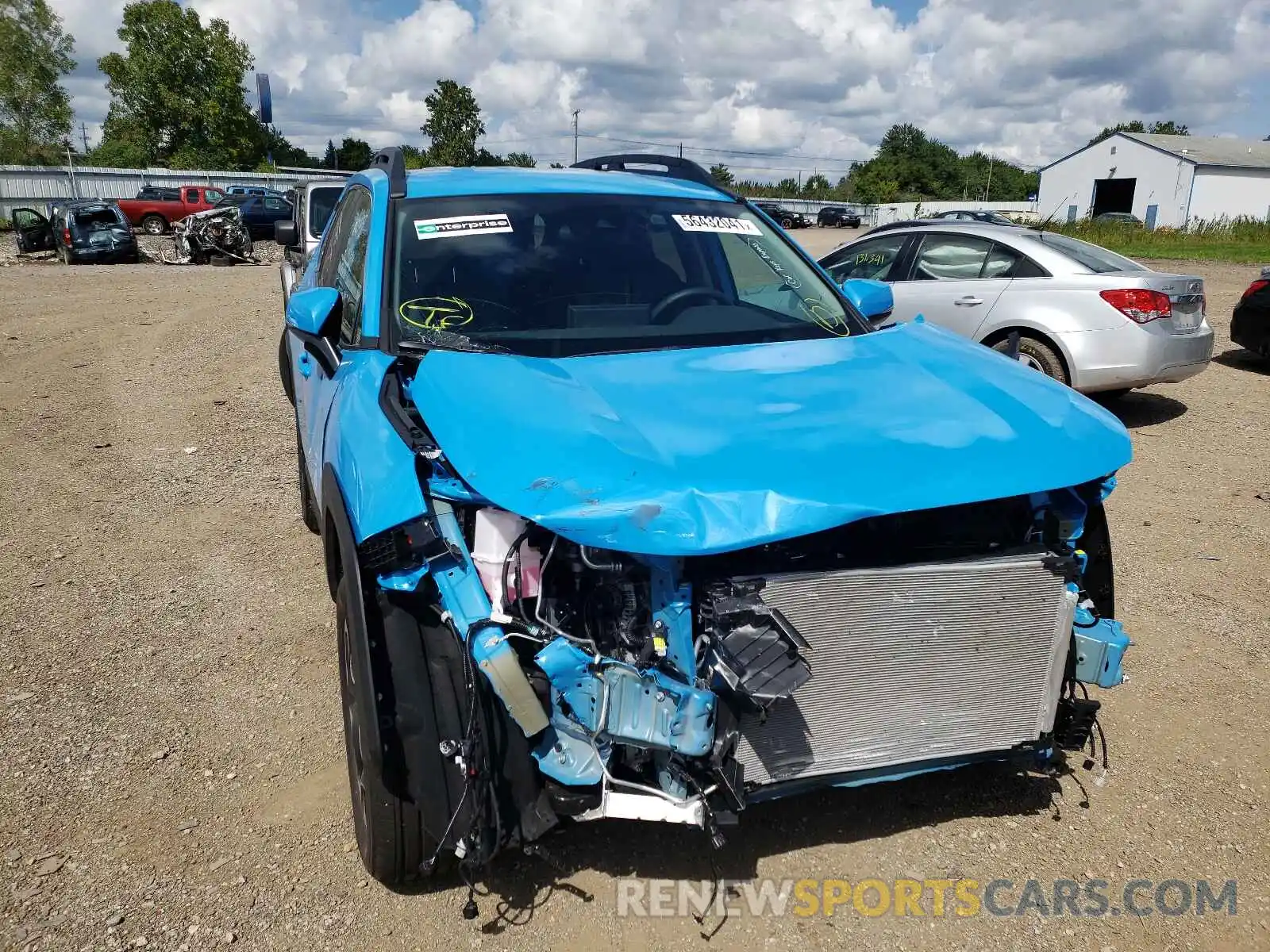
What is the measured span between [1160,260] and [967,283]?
2008 centimetres

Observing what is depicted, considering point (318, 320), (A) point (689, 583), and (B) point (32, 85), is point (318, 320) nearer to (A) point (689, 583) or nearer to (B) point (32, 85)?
(A) point (689, 583)

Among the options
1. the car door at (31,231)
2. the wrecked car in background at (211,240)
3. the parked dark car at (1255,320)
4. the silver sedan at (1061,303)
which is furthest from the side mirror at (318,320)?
the car door at (31,231)

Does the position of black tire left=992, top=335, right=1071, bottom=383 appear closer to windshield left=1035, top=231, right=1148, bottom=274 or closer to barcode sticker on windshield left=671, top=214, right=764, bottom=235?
windshield left=1035, top=231, right=1148, bottom=274

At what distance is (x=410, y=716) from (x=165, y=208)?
115 ft

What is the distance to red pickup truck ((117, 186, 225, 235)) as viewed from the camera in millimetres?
31656

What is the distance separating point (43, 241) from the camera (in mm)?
24484

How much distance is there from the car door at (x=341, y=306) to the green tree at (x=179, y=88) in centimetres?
6117

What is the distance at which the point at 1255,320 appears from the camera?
997 cm

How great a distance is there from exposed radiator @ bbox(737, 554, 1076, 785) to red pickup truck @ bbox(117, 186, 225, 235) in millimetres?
33834

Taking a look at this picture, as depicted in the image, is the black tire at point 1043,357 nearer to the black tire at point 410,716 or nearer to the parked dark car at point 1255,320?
the parked dark car at point 1255,320

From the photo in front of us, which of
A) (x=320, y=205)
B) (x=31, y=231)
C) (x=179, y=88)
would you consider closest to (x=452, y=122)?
(x=179, y=88)

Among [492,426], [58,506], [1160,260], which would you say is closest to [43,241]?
[58,506]

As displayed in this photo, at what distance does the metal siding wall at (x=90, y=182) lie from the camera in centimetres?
3722

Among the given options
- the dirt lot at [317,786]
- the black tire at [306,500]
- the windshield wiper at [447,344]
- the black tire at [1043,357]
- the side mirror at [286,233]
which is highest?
the side mirror at [286,233]
